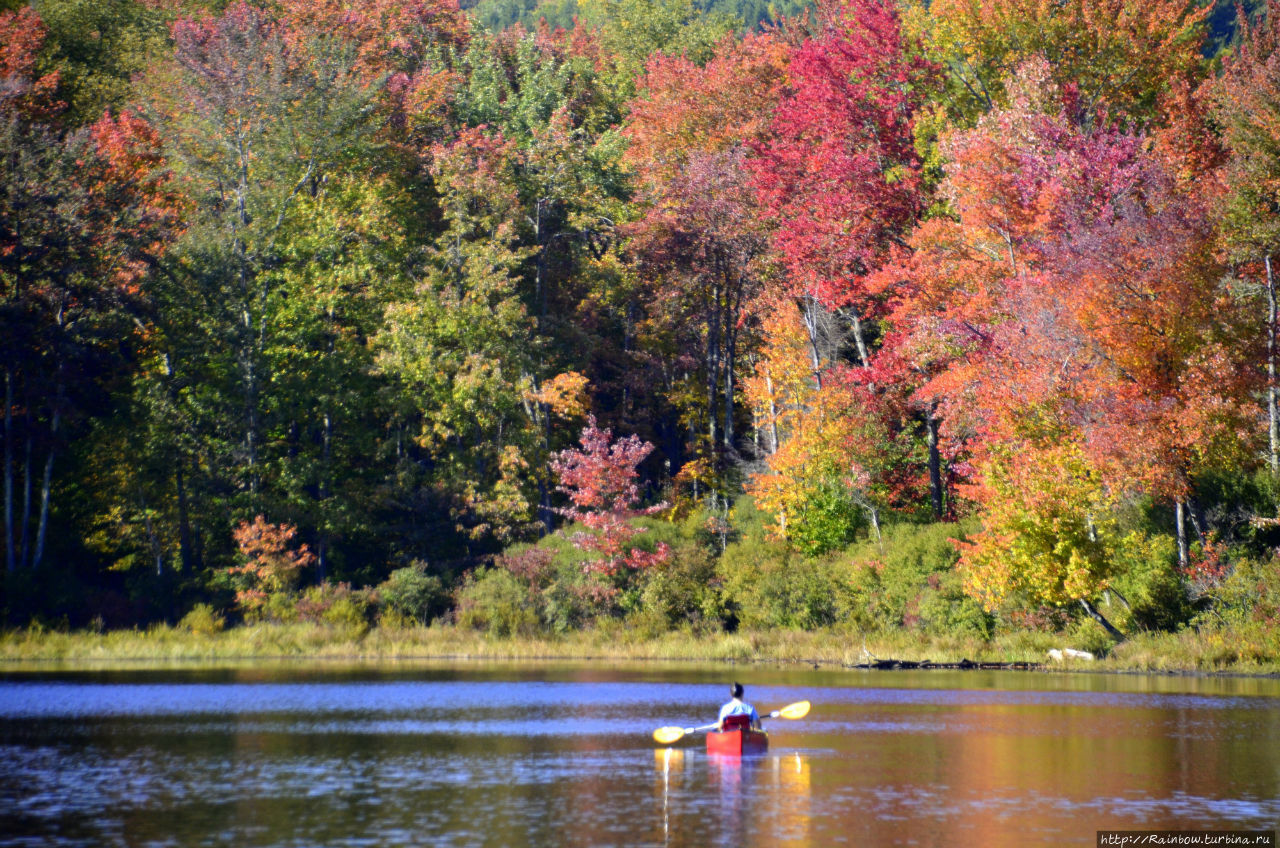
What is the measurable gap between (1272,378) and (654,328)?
30.0 meters

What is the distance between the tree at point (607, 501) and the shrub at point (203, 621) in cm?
1359

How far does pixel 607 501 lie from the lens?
174 ft

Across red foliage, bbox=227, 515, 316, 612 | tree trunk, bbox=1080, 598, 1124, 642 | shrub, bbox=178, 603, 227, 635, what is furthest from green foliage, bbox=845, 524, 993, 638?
shrub, bbox=178, 603, 227, 635

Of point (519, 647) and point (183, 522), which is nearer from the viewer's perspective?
point (519, 647)

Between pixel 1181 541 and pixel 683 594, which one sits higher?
pixel 1181 541

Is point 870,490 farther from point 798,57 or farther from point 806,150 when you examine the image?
point 798,57

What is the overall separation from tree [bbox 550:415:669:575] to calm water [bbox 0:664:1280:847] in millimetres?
11902

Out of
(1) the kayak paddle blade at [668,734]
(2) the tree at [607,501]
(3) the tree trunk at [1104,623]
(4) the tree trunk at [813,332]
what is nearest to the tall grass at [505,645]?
(3) the tree trunk at [1104,623]

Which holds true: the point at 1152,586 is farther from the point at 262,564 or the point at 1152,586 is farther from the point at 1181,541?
the point at 262,564

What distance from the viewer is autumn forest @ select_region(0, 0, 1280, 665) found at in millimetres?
39344

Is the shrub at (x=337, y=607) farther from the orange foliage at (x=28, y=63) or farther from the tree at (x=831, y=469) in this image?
the orange foliage at (x=28, y=63)

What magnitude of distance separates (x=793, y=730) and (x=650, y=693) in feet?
25.3

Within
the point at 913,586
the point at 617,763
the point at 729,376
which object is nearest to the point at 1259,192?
the point at 913,586

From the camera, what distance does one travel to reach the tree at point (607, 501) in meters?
50.5
